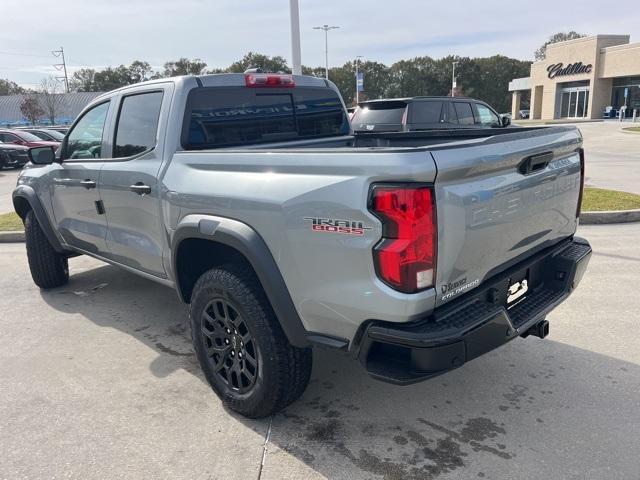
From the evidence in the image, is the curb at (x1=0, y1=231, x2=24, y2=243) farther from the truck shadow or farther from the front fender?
the truck shadow

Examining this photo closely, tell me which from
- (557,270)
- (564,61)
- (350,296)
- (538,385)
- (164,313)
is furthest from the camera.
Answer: (564,61)

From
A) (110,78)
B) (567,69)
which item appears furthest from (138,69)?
(567,69)

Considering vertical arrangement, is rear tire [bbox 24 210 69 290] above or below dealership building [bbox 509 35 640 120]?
below

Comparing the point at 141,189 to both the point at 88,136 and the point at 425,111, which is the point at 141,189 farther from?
the point at 425,111

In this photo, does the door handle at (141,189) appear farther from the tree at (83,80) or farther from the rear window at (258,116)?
the tree at (83,80)

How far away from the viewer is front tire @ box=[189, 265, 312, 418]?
9.29ft

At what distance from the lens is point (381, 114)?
397 inches

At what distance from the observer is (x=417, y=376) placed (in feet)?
7.66

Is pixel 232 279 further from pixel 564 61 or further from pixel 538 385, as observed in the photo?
pixel 564 61

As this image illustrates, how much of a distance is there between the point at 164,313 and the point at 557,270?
11.0 feet

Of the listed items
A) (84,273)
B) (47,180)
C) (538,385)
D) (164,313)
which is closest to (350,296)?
(538,385)

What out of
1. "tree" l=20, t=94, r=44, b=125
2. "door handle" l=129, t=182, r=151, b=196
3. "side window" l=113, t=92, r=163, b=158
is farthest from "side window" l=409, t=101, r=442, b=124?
"tree" l=20, t=94, r=44, b=125

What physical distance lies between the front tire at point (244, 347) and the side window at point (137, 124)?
122 cm

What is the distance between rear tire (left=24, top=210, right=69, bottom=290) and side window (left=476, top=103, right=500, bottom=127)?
9375mm
